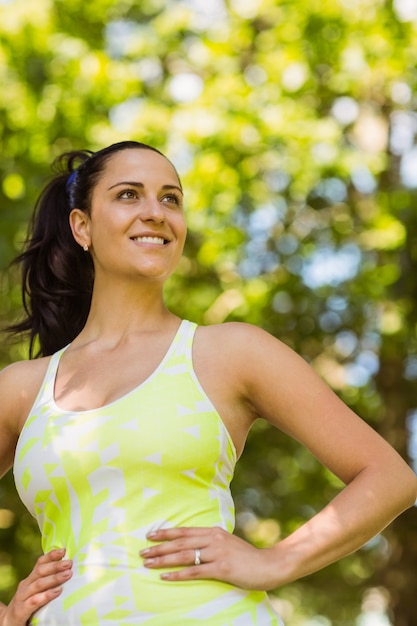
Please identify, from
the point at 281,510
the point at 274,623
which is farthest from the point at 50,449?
the point at 281,510

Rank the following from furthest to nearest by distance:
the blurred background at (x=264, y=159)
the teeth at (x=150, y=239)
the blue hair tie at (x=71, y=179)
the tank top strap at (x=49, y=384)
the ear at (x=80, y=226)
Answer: the blurred background at (x=264, y=159), the blue hair tie at (x=71, y=179), the ear at (x=80, y=226), the teeth at (x=150, y=239), the tank top strap at (x=49, y=384)

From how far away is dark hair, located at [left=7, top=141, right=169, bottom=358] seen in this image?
128 inches

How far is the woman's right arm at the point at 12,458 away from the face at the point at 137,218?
13.9 inches

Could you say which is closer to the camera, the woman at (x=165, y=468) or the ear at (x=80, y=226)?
the woman at (x=165, y=468)

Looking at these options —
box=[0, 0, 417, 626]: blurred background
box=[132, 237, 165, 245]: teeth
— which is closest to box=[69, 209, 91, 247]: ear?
box=[132, 237, 165, 245]: teeth

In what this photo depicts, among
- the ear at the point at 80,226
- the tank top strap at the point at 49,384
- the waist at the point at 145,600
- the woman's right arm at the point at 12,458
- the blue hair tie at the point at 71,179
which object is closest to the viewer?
the waist at the point at 145,600

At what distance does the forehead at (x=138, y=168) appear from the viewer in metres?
2.80

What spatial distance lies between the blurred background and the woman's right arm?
421cm

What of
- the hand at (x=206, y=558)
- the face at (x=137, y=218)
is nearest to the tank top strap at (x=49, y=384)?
the face at (x=137, y=218)

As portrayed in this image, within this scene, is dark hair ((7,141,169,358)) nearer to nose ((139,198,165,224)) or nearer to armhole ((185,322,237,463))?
nose ((139,198,165,224))

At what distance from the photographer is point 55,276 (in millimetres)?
3346

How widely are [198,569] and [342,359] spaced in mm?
6430

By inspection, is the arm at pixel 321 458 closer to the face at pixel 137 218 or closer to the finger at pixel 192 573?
the finger at pixel 192 573

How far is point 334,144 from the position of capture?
7.61m
